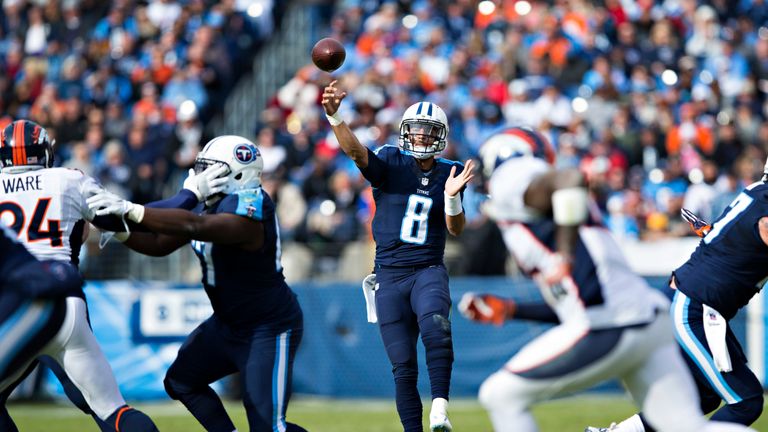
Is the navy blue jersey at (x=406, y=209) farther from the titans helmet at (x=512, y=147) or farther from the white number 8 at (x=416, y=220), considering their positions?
the titans helmet at (x=512, y=147)


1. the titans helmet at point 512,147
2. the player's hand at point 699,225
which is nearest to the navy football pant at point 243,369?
the titans helmet at point 512,147

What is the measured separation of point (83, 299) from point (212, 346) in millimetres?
784

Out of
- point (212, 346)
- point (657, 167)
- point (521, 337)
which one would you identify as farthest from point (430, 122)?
point (657, 167)

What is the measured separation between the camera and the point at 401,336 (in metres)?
7.63

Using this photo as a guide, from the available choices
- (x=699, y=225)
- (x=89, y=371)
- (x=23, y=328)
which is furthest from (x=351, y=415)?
(x=23, y=328)

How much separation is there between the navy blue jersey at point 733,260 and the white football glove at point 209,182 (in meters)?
2.88

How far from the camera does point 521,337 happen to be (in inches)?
512

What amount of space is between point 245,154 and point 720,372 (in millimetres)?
3083

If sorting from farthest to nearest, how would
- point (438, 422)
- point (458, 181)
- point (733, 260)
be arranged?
point (458, 181), point (438, 422), point (733, 260)

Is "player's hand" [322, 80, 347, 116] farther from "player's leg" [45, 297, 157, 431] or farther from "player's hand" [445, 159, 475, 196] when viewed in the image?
"player's leg" [45, 297, 157, 431]

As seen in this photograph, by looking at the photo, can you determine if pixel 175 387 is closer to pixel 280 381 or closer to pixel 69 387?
pixel 69 387

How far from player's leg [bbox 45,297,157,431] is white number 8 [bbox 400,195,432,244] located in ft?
7.64

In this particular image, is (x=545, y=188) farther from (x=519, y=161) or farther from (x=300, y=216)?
(x=300, y=216)

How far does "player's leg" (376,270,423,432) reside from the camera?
740 centimetres
